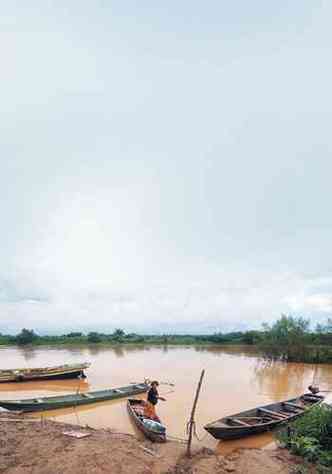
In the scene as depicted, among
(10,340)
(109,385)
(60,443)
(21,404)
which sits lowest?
(10,340)

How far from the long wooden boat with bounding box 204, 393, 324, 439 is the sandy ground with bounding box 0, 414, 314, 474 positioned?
40.4 inches

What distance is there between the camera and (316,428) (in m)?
6.68

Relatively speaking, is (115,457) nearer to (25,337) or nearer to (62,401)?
(62,401)

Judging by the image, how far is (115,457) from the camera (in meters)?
5.84

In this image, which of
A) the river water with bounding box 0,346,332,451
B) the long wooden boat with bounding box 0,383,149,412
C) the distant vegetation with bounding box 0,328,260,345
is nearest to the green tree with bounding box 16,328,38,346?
the distant vegetation with bounding box 0,328,260,345

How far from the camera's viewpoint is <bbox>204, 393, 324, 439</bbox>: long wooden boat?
7.89m

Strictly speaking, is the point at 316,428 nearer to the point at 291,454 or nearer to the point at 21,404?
the point at 291,454

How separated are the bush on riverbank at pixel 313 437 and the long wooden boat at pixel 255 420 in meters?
1.19

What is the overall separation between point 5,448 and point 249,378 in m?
16.4

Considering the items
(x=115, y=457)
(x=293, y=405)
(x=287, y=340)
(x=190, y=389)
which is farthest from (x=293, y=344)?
(x=115, y=457)

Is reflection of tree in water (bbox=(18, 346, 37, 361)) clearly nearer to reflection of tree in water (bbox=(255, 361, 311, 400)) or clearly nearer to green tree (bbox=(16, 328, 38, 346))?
green tree (bbox=(16, 328, 38, 346))

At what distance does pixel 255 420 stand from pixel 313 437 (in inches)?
114

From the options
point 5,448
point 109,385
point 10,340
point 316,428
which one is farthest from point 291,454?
point 10,340

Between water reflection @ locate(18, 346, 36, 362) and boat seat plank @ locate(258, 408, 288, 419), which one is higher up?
boat seat plank @ locate(258, 408, 288, 419)
